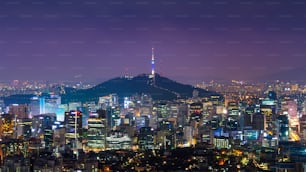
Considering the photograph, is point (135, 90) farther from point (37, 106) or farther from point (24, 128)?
point (24, 128)

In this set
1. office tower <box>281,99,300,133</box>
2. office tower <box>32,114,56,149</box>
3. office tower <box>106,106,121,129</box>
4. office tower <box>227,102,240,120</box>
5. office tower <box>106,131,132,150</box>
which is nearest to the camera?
office tower <box>32,114,56,149</box>

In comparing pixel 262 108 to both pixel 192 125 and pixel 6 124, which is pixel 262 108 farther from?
pixel 6 124

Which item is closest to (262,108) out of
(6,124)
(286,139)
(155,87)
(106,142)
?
(286,139)

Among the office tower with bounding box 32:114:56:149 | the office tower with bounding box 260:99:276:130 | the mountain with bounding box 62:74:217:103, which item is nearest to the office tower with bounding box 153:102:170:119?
the mountain with bounding box 62:74:217:103

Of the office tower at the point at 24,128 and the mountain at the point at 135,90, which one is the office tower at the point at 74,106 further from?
the office tower at the point at 24,128

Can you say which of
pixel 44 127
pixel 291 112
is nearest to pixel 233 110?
pixel 291 112

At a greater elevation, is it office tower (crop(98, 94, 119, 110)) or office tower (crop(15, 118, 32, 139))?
office tower (crop(98, 94, 119, 110))

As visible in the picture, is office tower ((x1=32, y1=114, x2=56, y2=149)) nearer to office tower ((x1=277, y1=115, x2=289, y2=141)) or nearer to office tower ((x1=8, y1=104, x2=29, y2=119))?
office tower ((x1=8, y1=104, x2=29, y2=119))
